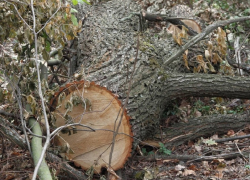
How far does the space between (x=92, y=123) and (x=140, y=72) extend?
33.3 inches

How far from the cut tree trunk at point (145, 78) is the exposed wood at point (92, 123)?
8 cm

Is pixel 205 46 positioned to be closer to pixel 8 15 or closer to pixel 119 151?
pixel 119 151

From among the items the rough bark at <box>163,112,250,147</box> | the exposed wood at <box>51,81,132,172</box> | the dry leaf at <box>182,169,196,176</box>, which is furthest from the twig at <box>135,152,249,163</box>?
the exposed wood at <box>51,81,132,172</box>

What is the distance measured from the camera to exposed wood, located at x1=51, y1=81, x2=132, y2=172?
3.18 meters

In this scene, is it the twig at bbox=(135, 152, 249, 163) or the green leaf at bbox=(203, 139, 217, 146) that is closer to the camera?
the twig at bbox=(135, 152, 249, 163)

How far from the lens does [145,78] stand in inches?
146

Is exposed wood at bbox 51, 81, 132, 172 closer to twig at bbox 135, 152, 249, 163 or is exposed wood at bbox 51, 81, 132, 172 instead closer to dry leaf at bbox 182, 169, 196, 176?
twig at bbox 135, 152, 249, 163

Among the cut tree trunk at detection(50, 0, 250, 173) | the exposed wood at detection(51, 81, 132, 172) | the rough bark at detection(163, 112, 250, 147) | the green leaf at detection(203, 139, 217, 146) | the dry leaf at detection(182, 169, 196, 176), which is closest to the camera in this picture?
the exposed wood at detection(51, 81, 132, 172)

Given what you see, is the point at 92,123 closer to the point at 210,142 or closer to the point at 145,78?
the point at 145,78

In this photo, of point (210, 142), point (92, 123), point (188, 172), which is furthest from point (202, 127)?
point (92, 123)

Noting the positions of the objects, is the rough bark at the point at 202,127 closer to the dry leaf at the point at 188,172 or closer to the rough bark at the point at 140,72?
the rough bark at the point at 140,72

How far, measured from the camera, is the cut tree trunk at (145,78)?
137 inches

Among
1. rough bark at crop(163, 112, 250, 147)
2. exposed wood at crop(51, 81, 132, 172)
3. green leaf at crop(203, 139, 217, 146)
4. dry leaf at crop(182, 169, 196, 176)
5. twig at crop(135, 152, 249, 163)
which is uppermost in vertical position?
exposed wood at crop(51, 81, 132, 172)

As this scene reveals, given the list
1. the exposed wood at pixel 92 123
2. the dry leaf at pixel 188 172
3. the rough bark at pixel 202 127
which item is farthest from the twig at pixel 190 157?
the exposed wood at pixel 92 123
